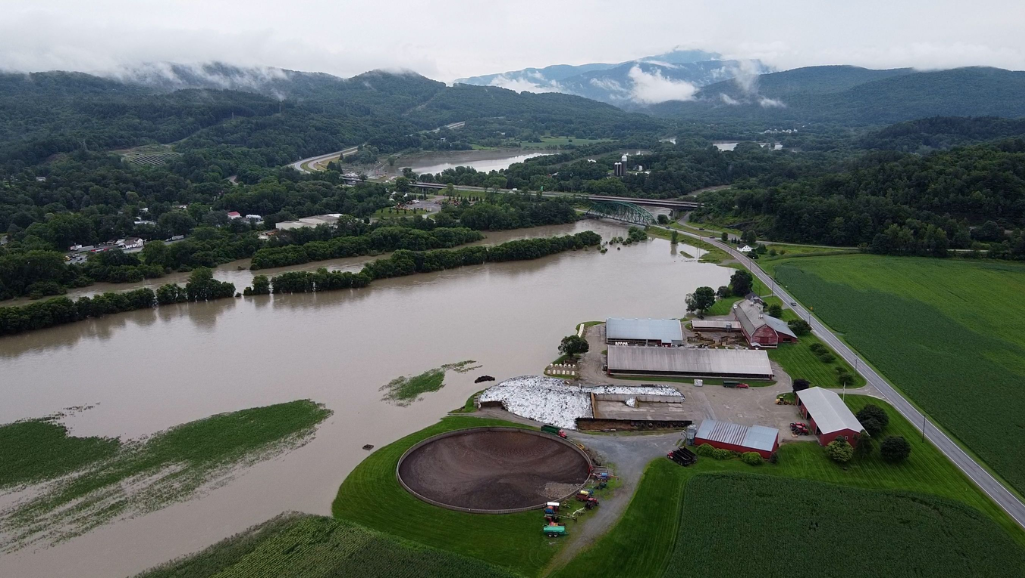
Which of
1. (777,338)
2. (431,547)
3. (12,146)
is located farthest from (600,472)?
(12,146)

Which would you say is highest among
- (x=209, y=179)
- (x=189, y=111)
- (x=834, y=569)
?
(x=189, y=111)

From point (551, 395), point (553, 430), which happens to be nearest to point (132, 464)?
point (553, 430)

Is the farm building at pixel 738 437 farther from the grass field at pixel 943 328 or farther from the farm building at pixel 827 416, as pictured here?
the grass field at pixel 943 328

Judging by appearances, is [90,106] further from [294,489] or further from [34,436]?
[294,489]

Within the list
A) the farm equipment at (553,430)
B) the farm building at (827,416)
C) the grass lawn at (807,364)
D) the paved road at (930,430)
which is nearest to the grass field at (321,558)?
the farm equipment at (553,430)

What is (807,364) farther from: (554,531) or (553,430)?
(554,531)
